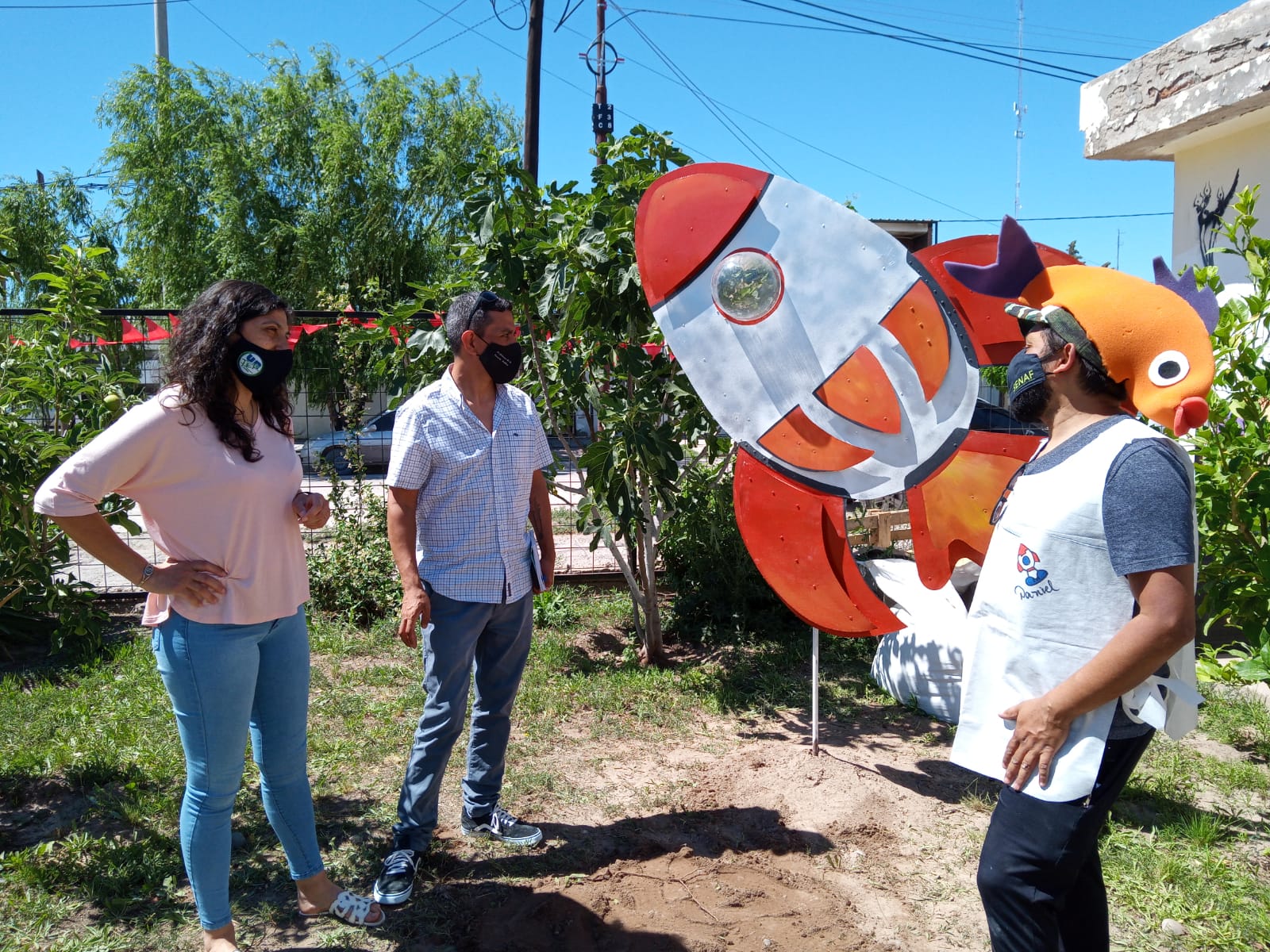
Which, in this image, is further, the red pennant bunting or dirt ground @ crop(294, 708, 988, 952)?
the red pennant bunting

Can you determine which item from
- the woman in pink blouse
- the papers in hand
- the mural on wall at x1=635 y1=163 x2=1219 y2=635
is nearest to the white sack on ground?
the mural on wall at x1=635 y1=163 x2=1219 y2=635

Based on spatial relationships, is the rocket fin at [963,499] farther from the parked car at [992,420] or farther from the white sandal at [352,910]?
the white sandal at [352,910]

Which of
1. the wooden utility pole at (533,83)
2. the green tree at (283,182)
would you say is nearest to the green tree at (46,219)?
the green tree at (283,182)

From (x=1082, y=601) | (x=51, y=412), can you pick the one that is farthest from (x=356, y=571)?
(x=1082, y=601)

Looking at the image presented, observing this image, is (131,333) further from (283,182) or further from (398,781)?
(283,182)

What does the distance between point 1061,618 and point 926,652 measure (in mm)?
2617

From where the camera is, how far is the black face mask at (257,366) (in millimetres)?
2281

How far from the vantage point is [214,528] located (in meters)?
2.24

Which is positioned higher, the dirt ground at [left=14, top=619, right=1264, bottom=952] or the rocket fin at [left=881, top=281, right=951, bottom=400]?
the rocket fin at [left=881, top=281, right=951, bottom=400]

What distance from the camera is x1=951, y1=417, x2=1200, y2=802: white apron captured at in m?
1.67

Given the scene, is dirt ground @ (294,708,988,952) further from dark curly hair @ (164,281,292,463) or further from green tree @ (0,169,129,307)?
green tree @ (0,169,129,307)

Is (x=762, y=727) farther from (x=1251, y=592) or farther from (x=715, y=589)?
(x=1251, y=592)

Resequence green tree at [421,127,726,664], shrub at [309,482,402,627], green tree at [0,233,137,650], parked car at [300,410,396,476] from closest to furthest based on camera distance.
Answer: green tree at [0,233,137,650] < green tree at [421,127,726,664] < shrub at [309,482,402,627] < parked car at [300,410,396,476]

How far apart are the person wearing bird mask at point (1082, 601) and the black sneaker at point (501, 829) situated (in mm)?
1625
